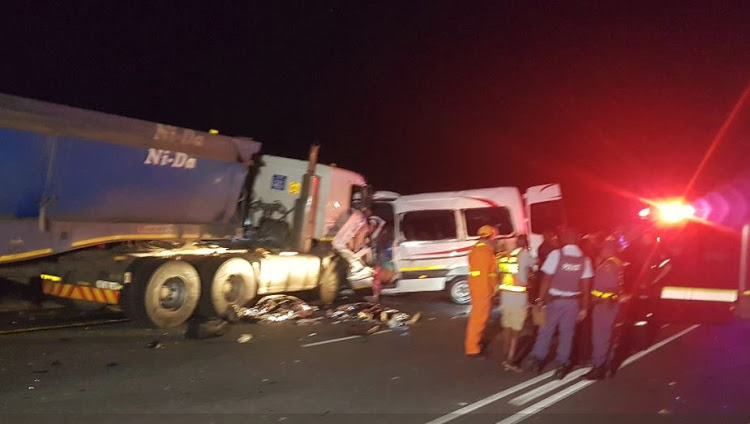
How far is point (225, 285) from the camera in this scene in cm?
1188

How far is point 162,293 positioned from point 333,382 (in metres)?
4.31

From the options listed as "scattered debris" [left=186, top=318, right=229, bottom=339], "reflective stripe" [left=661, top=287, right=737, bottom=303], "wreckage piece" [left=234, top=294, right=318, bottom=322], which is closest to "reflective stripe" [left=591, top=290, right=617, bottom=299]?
"reflective stripe" [left=661, top=287, right=737, bottom=303]

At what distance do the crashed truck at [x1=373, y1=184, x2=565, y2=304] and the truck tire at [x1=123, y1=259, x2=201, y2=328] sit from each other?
4.66 metres

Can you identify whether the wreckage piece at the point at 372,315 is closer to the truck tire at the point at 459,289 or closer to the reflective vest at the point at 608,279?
the truck tire at the point at 459,289

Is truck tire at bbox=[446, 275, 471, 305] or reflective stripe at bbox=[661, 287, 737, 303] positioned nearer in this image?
reflective stripe at bbox=[661, 287, 737, 303]

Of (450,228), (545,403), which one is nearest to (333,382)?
(545,403)

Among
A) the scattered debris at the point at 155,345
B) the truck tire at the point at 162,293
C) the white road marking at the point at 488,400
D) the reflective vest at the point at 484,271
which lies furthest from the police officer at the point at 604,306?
the truck tire at the point at 162,293

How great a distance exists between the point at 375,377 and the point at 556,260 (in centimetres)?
234

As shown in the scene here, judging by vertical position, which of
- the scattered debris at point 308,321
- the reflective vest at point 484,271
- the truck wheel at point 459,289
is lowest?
the scattered debris at point 308,321

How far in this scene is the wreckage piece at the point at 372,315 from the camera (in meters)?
11.8

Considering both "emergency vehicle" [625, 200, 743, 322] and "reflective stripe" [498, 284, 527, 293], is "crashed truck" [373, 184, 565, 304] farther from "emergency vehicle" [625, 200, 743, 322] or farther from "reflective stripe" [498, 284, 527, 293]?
"reflective stripe" [498, 284, 527, 293]

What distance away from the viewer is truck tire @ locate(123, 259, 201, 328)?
10.6 metres

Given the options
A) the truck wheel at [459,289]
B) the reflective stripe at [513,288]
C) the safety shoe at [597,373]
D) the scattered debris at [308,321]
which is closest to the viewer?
the safety shoe at [597,373]

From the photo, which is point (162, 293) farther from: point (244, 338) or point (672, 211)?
point (672, 211)
